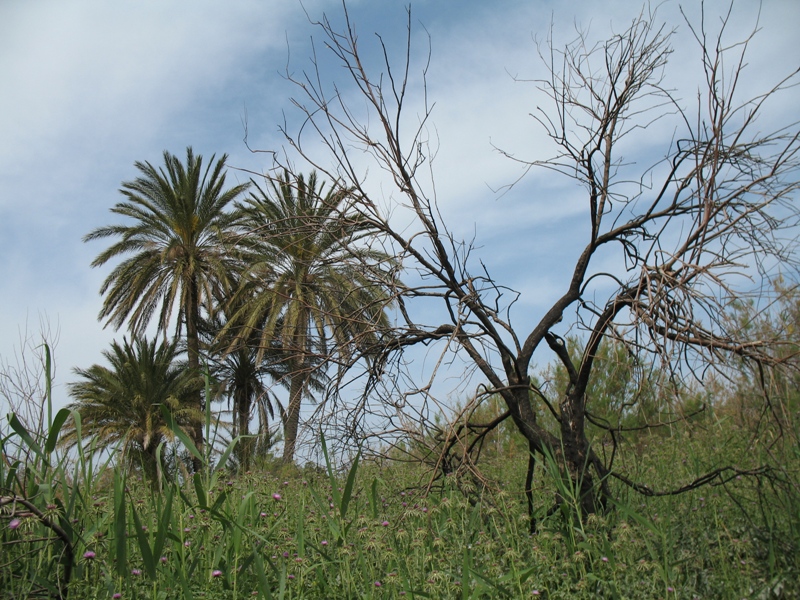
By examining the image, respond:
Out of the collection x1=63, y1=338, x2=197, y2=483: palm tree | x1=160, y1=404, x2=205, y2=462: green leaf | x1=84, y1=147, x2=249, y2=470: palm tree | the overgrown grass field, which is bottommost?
the overgrown grass field

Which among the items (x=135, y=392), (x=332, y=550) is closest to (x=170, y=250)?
(x=135, y=392)

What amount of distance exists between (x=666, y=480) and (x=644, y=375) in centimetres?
330

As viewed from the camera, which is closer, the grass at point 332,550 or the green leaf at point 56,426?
the green leaf at point 56,426

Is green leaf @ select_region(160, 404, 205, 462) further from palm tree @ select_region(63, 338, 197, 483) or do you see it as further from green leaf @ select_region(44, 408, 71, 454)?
palm tree @ select_region(63, 338, 197, 483)

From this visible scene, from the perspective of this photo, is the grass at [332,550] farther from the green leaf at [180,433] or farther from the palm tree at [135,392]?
the palm tree at [135,392]

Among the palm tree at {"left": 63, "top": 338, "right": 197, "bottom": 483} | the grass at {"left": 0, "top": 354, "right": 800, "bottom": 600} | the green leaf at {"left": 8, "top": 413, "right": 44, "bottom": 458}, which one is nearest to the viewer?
the green leaf at {"left": 8, "top": 413, "right": 44, "bottom": 458}

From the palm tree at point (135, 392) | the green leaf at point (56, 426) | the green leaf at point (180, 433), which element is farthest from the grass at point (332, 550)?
the palm tree at point (135, 392)

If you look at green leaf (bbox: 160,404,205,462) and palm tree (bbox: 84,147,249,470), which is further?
palm tree (bbox: 84,147,249,470)

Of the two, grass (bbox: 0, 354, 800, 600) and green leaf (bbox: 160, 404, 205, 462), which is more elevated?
green leaf (bbox: 160, 404, 205, 462)

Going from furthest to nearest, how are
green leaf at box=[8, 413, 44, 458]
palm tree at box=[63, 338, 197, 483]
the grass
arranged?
palm tree at box=[63, 338, 197, 483] < the grass < green leaf at box=[8, 413, 44, 458]

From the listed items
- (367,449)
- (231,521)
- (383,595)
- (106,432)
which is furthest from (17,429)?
(106,432)

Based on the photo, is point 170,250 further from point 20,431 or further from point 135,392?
point 20,431

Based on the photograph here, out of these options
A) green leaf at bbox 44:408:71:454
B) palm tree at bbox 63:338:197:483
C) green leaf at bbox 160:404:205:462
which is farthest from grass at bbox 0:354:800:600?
palm tree at bbox 63:338:197:483

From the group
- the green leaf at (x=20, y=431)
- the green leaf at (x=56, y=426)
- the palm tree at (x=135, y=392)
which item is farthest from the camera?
the palm tree at (x=135, y=392)
